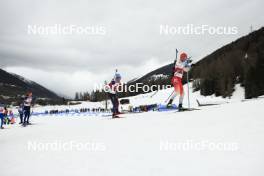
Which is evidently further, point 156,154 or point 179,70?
point 179,70

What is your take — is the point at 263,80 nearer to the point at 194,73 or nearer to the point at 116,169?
the point at 116,169

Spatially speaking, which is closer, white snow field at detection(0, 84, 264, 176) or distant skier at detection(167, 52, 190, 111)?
white snow field at detection(0, 84, 264, 176)

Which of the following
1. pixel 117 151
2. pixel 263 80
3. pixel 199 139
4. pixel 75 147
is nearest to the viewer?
pixel 117 151

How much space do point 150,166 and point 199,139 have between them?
161 cm

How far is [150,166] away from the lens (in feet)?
11.3

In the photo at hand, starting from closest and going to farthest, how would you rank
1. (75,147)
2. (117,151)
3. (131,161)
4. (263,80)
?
(131,161), (117,151), (75,147), (263,80)

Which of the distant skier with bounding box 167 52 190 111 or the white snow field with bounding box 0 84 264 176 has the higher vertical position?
the distant skier with bounding box 167 52 190 111

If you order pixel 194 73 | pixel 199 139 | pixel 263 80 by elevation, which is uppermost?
pixel 194 73

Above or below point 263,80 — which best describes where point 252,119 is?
below

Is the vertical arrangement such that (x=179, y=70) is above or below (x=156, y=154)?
above

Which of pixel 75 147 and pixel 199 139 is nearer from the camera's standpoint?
pixel 199 139

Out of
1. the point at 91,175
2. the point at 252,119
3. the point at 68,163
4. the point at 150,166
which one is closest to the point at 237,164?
the point at 150,166

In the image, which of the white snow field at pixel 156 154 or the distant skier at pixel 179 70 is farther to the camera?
the distant skier at pixel 179 70

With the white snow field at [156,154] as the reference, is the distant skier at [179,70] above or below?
above
